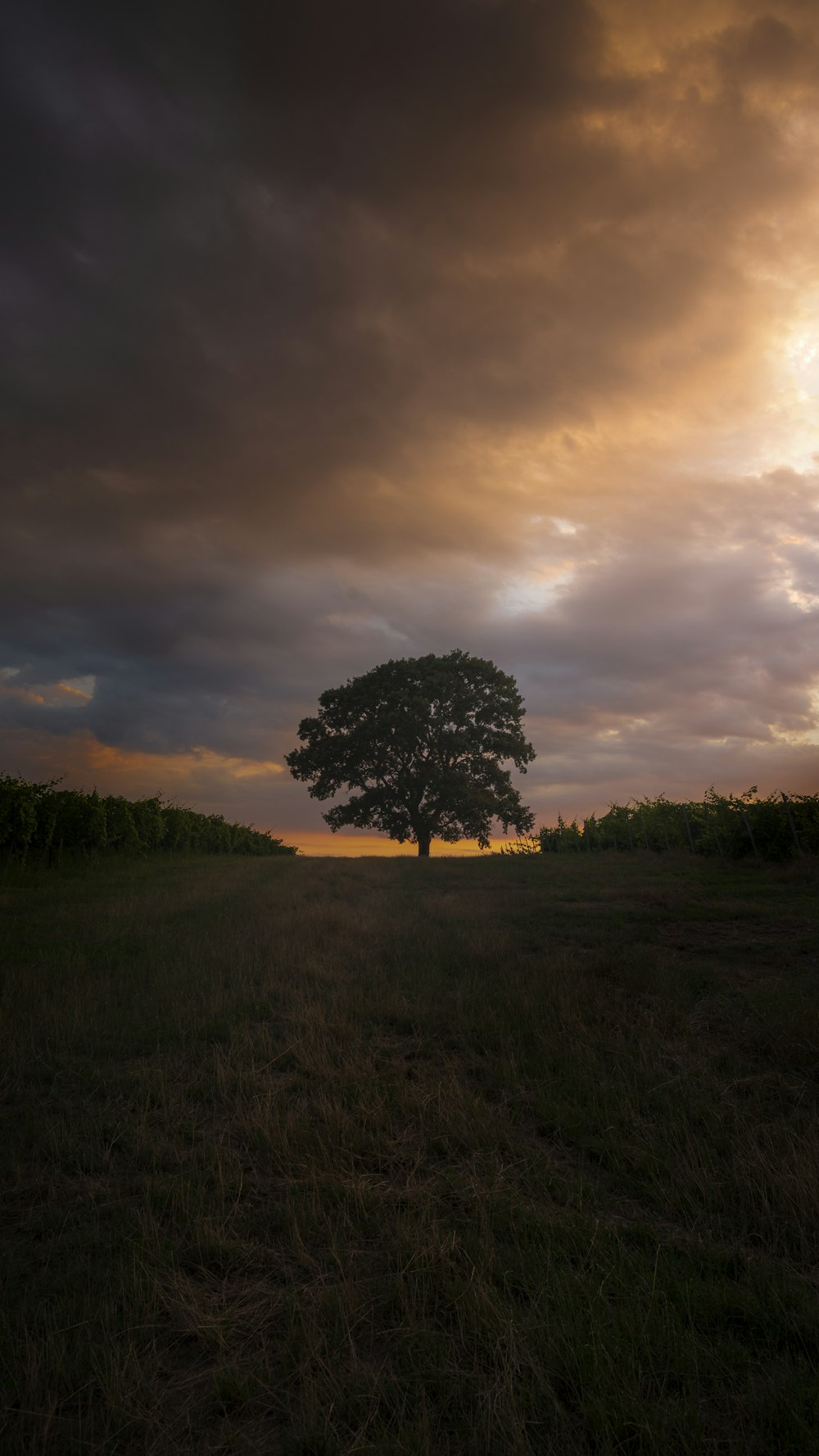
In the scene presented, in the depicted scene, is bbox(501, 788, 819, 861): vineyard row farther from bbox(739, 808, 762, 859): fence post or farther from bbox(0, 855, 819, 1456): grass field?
bbox(0, 855, 819, 1456): grass field

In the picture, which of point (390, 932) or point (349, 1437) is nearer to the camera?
point (349, 1437)

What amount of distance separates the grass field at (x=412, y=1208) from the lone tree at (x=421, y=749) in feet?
98.6

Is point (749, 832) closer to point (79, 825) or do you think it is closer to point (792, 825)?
point (792, 825)

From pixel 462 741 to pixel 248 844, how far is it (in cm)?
2292

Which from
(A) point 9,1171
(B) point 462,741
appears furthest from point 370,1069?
(B) point 462,741

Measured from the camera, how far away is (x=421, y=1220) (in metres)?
3.72

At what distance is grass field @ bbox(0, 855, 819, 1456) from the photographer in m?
2.67

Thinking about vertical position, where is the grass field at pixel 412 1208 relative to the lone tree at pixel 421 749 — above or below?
below

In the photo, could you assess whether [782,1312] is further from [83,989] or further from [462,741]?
[462,741]

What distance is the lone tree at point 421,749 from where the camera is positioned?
129ft

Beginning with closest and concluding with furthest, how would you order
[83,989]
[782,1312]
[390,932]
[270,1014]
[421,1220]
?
[782,1312], [421,1220], [270,1014], [83,989], [390,932]

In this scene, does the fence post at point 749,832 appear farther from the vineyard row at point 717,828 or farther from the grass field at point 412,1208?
the grass field at point 412,1208

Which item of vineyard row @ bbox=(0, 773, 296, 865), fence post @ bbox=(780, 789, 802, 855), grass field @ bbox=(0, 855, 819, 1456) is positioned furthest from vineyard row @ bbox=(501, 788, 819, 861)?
vineyard row @ bbox=(0, 773, 296, 865)

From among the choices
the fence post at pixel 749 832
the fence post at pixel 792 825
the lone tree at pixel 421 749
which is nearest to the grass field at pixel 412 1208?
the fence post at pixel 792 825
